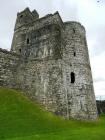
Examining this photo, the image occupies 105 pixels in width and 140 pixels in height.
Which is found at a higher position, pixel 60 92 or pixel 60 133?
pixel 60 92

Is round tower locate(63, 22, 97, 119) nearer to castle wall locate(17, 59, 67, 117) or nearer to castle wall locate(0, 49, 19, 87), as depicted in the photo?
castle wall locate(17, 59, 67, 117)

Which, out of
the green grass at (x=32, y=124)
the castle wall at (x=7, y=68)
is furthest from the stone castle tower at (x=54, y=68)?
the green grass at (x=32, y=124)

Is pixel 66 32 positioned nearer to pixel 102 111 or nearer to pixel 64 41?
pixel 64 41

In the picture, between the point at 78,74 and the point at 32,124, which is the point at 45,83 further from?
the point at 32,124

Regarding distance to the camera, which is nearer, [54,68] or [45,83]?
[45,83]

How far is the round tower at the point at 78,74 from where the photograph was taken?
25891mm

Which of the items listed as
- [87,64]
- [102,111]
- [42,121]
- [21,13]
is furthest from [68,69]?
[102,111]

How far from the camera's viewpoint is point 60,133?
1877 cm

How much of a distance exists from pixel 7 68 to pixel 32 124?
11034 mm

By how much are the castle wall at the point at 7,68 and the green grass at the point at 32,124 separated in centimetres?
168

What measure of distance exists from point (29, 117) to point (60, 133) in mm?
4417

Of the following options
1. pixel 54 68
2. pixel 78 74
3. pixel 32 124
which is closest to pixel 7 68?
pixel 54 68

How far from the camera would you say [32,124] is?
20344 mm

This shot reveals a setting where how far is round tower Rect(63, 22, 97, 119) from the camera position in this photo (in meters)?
25.9
